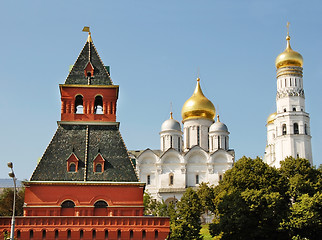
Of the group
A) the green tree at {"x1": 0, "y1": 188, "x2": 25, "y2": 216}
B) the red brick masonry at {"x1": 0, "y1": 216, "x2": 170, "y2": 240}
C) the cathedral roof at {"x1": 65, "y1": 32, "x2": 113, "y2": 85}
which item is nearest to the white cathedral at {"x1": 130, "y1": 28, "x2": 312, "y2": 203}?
the green tree at {"x1": 0, "y1": 188, "x2": 25, "y2": 216}

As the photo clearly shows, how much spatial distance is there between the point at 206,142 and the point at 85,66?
38.8 metres

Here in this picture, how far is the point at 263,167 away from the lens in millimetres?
33688

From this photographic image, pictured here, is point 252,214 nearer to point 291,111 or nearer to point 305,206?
point 305,206

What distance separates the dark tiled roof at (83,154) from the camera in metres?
25.5

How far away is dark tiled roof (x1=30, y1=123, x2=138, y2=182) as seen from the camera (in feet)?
83.7

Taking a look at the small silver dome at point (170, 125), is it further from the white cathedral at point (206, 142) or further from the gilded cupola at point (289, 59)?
the gilded cupola at point (289, 59)

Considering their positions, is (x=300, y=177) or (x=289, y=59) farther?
(x=289, y=59)

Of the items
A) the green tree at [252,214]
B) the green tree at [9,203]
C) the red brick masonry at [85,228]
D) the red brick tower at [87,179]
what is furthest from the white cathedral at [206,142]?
the red brick masonry at [85,228]

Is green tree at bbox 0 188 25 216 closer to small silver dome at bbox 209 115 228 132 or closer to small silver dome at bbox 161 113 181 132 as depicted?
small silver dome at bbox 161 113 181 132

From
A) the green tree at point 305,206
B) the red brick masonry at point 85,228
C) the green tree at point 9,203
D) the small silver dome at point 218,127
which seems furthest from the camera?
the small silver dome at point 218,127

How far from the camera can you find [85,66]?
93.7 ft

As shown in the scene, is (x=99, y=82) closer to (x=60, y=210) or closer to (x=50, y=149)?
(x=50, y=149)

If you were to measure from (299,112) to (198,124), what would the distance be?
524 inches

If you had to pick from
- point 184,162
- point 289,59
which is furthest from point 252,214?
point 289,59
